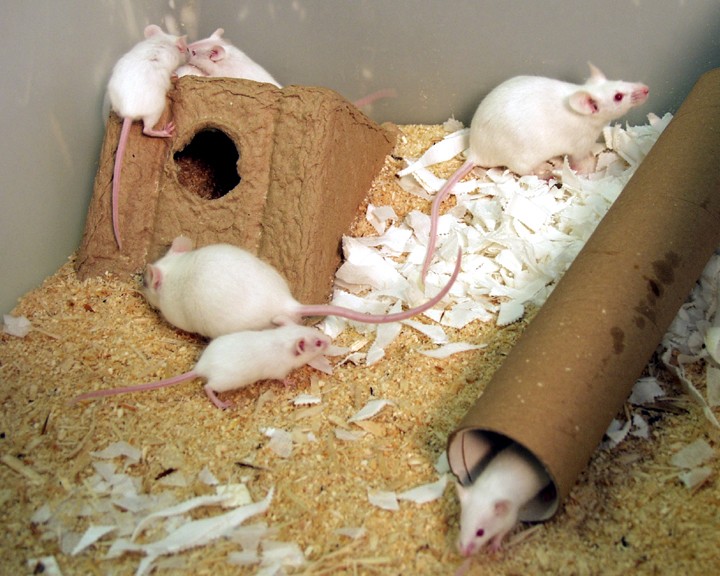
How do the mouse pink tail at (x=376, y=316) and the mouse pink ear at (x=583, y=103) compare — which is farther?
the mouse pink ear at (x=583, y=103)

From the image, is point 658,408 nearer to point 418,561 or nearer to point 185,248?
point 418,561

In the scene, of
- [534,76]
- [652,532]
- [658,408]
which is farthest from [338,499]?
[534,76]

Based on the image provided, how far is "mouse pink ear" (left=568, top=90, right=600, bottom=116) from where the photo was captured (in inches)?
120

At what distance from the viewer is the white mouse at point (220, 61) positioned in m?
3.28

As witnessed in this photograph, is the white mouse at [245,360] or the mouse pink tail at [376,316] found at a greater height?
the mouse pink tail at [376,316]

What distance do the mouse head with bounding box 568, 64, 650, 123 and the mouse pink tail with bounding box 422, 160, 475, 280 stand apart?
535 millimetres

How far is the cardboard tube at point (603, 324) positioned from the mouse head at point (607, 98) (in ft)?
2.30

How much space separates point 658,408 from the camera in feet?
7.40

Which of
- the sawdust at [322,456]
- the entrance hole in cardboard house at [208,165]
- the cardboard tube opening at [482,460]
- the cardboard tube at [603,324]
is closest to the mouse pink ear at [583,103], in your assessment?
the cardboard tube at [603,324]

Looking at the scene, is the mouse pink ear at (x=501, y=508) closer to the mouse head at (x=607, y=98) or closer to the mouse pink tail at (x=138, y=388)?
the mouse pink tail at (x=138, y=388)

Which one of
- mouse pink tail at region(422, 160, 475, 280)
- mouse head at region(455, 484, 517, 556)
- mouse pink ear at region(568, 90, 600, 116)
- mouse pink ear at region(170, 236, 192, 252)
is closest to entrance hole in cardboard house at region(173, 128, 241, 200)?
mouse pink ear at region(170, 236, 192, 252)

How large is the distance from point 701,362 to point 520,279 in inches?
28.6

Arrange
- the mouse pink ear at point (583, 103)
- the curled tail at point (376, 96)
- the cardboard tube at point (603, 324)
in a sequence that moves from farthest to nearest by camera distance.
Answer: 1. the curled tail at point (376, 96)
2. the mouse pink ear at point (583, 103)
3. the cardboard tube at point (603, 324)

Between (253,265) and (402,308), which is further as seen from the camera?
(402,308)
